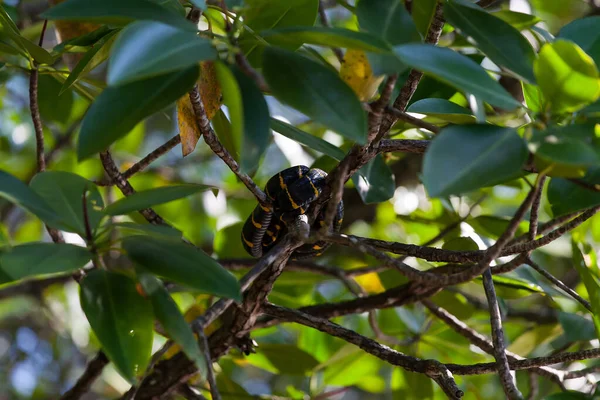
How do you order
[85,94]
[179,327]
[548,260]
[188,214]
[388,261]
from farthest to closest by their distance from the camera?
1. [548,260]
2. [188,214]
3. [85,94]
4. [388,261]
5. [179,327]

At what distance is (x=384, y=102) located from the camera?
2.21ft

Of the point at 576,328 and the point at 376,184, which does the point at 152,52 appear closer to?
the point at 376,184

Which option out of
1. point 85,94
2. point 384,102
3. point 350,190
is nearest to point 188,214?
point 350,190

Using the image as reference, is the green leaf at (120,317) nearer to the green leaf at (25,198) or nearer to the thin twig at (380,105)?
the green leaf at (25,198)

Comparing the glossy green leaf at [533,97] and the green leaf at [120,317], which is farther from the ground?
the glossy green leaf at [533,97]

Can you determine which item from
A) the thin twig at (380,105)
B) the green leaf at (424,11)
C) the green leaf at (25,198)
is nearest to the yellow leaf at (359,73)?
the thin twig at (380,105)

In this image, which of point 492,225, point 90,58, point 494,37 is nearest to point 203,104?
point 90,58

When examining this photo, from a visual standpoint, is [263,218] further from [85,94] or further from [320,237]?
[85,94]

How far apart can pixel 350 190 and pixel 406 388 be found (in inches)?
24.0

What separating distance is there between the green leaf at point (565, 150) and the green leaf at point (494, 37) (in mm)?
97

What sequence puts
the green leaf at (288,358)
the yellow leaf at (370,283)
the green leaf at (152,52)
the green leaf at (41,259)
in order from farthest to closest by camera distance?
the yellow leaf at (370,283)
the green leaf at (288,358)
the green leaf at (41,259)
the green leaf at (152,52)

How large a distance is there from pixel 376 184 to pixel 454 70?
57 centimetres

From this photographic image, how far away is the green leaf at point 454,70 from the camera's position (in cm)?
53

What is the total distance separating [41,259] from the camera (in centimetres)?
61
